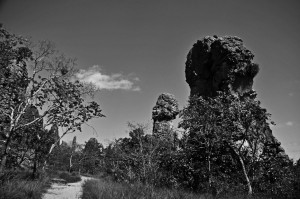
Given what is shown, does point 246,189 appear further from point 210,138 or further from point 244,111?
point 244,111

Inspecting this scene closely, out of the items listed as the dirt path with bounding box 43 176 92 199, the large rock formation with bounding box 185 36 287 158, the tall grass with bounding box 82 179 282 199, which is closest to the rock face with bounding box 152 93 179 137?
the large rock formation with bounding box 185 36 287 158

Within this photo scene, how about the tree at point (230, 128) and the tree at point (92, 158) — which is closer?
the tree at point (230, 128)

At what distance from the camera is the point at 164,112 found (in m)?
38.8

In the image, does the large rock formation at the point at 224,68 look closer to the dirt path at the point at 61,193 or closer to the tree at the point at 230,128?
the tree at the point at 230,128

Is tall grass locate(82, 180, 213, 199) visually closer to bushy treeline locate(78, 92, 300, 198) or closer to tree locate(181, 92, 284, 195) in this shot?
bushy treeline locate(78, 92, 300, 198)

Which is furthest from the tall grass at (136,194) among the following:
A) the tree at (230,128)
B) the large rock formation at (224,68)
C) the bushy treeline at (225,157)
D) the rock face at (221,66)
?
the rock face at (221,66)

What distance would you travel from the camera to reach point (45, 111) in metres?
10.7

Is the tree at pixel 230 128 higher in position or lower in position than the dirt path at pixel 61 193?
higher

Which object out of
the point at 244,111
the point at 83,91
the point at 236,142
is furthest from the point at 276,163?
the point at 83,91

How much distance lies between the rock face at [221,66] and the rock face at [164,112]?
9.36 m

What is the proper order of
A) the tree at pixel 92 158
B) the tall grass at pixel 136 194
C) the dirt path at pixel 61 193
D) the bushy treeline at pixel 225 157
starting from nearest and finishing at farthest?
1. the tall grass at pixel 136 194
2. the dirt path at pixel 61 193
3. the bushy treeline at pixel 225 157
4. the tree at pixel 92 158

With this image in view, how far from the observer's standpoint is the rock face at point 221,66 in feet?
81.3

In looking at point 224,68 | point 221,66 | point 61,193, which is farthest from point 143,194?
point 221,66

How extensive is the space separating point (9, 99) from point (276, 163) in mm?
19656
